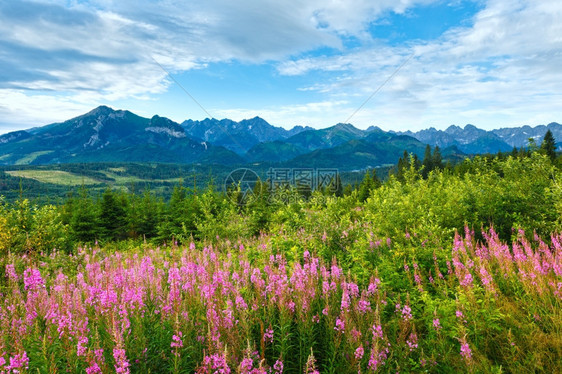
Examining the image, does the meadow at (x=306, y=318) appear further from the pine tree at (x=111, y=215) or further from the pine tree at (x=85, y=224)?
the pine tree at (x=111, y=215)

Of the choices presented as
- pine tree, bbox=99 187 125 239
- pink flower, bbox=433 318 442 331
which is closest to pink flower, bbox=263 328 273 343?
pink flower, bbox=433 318 442 331

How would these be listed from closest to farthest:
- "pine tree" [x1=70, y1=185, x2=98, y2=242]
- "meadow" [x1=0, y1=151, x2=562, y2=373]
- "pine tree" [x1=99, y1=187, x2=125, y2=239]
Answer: "meadow" [x1=0, y1=151, x2=562, y2=373] → "pine tree" [x1=70, y1=185, x2=98, y2=242] → "pine tree" [x1=99, y1=187, x2=125, y2=239]

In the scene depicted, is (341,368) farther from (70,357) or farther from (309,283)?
(70,357)

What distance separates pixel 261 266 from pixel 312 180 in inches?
2046

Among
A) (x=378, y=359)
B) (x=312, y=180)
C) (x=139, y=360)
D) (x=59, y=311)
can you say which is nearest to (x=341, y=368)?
(x=378, y=359)

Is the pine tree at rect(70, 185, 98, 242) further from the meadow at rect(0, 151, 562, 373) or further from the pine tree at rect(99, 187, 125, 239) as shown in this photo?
the meadow at rect(0, 151, 562, 373)

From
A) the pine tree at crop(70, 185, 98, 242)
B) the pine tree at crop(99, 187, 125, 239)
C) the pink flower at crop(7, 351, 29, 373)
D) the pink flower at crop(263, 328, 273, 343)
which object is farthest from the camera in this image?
the pine tree at crop(99, 187, 125, 239)

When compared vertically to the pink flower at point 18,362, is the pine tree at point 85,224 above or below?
below

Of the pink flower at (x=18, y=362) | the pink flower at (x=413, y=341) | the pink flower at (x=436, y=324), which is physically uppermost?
the pink flower at (x=18, y=362)

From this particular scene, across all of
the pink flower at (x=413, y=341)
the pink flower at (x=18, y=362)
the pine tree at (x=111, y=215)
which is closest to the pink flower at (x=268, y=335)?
the pink flower at (x=413, y=341)

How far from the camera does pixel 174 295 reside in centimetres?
402

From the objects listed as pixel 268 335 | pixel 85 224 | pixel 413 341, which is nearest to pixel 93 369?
pixel 268 335

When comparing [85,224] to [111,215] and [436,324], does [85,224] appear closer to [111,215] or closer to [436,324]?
[111,215]

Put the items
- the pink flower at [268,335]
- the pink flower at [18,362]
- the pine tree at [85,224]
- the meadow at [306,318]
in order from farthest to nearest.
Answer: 1. the pine tree at [85,224]
2. the pink flower at [268,335]
3. the meadow at [306,318]
4. the pink flower at [18,362]
